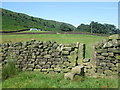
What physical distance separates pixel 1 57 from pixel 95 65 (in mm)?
6546

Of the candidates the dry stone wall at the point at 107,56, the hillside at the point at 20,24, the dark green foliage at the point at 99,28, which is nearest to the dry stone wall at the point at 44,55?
the dry stone wall at the point at 107,56

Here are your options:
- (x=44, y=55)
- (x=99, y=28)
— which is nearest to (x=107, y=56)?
(x=44, y=55)

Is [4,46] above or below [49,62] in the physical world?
above

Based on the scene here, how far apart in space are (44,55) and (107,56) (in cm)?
385

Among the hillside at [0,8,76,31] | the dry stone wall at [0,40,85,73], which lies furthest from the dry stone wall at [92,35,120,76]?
the hillside at [0,8,76,31]

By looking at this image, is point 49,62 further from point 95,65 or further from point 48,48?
point 95,65

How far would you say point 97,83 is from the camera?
23.0 feet

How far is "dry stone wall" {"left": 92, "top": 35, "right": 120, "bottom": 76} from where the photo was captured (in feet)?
27.3

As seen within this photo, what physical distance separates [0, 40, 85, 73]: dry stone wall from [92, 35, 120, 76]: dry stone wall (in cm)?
90

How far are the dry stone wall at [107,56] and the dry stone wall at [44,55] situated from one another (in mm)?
900

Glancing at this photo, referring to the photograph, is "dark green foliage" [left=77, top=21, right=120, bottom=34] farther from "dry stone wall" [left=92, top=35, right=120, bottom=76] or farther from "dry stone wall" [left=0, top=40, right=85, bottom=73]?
"dry stone wall" [left=92, top=35, right=120, bottom=76]

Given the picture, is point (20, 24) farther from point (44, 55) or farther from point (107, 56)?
point (107, 56)

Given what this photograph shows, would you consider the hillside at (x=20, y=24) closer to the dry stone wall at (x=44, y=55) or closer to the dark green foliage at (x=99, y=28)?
the dark green foliage at (x=99, y=28)

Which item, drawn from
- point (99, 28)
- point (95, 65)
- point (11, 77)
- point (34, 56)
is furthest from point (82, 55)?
point (99, 28)
